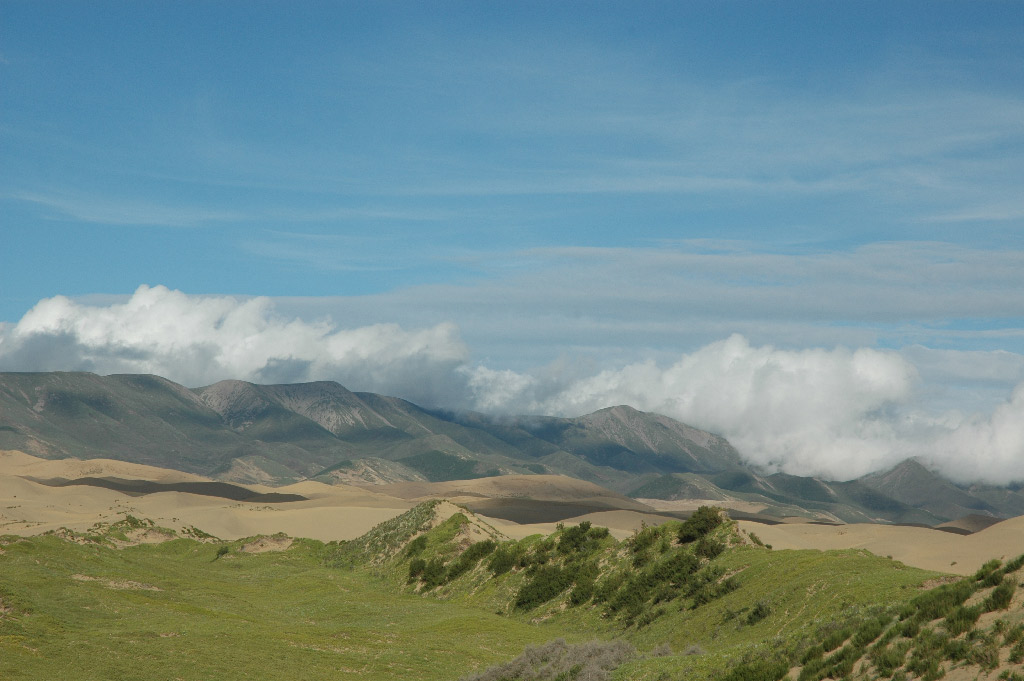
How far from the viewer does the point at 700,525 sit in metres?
44.7

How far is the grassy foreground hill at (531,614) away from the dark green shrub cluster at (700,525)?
105 mm

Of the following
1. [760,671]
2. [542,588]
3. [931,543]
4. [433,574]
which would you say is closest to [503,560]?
[433,574]

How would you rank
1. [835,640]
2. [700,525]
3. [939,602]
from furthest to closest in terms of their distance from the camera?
[700,525] < [835,640] < [939,602]

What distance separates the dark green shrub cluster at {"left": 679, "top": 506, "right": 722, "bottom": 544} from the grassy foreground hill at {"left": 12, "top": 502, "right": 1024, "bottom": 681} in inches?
4.1

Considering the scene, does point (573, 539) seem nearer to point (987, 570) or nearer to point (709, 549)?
point (709, 549)

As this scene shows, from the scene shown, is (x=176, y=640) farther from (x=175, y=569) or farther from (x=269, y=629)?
(x=175, y=569)

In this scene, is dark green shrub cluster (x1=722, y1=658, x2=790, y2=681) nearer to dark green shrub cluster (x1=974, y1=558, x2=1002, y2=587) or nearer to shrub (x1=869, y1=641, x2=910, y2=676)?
shrub (x1=869, y1=641, x2=910, y2=676)

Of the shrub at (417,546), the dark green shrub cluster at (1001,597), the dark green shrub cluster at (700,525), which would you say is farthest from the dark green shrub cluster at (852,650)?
the shrub at (417,546)

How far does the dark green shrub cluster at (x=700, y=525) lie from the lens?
44.4 metres

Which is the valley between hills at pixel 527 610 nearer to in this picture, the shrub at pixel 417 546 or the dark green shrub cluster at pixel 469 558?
the dark green shrub cluster at pixel 469 558

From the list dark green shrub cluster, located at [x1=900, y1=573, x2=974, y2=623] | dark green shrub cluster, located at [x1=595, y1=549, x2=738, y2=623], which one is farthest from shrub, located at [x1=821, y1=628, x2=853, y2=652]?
dark green shrub cluster, located at [x1=595, y1=549, x2=738, y2=623]

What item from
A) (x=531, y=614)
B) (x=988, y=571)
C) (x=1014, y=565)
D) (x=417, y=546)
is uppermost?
(x=1014, y=565)

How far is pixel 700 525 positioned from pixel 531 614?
9.45 meters

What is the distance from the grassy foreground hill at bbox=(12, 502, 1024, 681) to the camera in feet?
64.1
